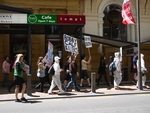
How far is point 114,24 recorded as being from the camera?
21.5 m

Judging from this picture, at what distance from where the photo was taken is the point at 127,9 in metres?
14.2

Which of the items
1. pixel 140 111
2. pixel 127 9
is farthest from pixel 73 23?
pixel 140 111

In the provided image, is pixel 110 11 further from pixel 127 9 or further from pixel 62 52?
pixel 127 9

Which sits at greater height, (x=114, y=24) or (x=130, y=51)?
(x=114, y=24)

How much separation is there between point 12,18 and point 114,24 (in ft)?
34.2

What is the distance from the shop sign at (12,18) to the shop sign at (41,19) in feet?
0.84

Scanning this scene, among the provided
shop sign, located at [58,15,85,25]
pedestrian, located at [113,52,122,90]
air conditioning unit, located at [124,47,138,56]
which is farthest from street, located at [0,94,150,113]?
air conditioning unit, located at [124,47,138,56]

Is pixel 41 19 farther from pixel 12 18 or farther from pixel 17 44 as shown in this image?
pixel 17 44

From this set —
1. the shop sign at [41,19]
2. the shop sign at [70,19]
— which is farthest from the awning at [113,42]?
the shop sign at [41,19]

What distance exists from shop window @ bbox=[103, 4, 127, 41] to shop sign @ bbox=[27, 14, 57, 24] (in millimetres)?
8105

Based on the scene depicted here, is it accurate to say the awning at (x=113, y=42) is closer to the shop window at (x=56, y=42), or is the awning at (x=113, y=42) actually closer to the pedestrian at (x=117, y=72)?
the shop window at (x=56, y=42)

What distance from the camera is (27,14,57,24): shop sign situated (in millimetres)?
13484

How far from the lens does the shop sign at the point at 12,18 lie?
43.2ft

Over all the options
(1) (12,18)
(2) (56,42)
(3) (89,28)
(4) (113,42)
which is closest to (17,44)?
(2) (56,42)
